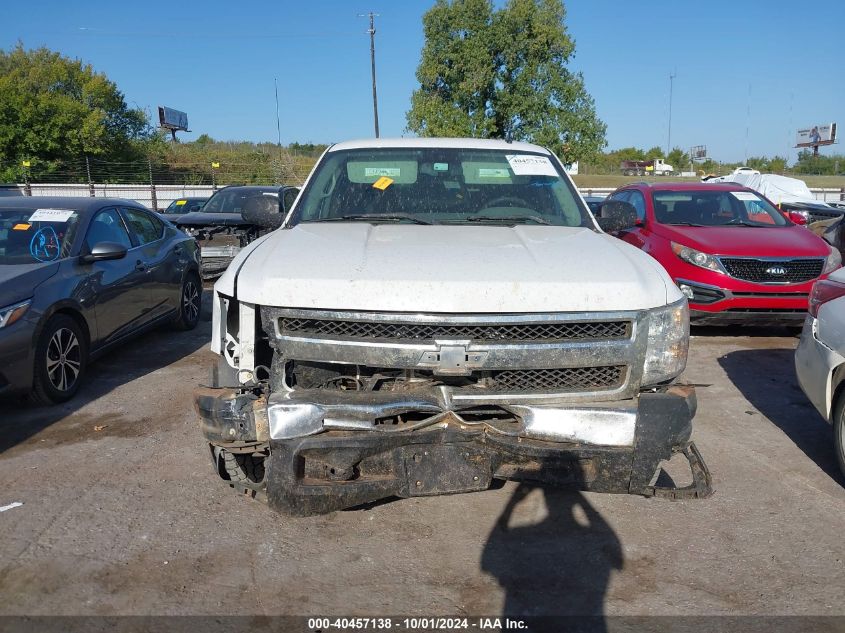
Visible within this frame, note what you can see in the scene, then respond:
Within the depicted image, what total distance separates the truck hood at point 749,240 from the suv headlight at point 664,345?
4.81 metres

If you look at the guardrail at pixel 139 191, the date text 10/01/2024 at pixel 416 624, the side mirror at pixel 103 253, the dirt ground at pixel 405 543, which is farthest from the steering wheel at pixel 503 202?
the guardrail at pixel 139 191

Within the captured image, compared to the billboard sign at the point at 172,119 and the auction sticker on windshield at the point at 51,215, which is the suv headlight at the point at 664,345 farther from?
the billboard sign at the point at 172,119

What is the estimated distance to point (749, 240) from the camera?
25.8 ft

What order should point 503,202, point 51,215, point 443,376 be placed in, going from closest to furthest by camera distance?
point 443,376 → point 503,202 → point 51,215

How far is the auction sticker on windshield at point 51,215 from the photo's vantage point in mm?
6023

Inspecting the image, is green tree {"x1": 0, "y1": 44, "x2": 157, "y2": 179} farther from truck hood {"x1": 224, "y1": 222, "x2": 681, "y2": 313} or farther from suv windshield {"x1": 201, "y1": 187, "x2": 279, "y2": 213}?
truck hood {"x1": 224, "y1": 222, "x2": 681, "y2": 313}

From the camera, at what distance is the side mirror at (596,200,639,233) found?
4762mm

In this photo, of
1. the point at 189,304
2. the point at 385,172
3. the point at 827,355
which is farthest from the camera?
the point at 189,304

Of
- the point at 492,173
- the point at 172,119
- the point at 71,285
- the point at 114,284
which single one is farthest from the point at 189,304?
the point at 172,119

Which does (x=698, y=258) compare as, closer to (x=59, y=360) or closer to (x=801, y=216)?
(x=59, y=360)

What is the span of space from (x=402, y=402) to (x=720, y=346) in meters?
5.73

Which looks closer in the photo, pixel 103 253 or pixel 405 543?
pixel 405 543

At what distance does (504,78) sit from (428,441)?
34.2 meters

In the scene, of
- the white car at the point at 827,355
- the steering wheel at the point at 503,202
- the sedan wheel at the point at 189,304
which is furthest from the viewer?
the sedan wheel at the point at 189,304
